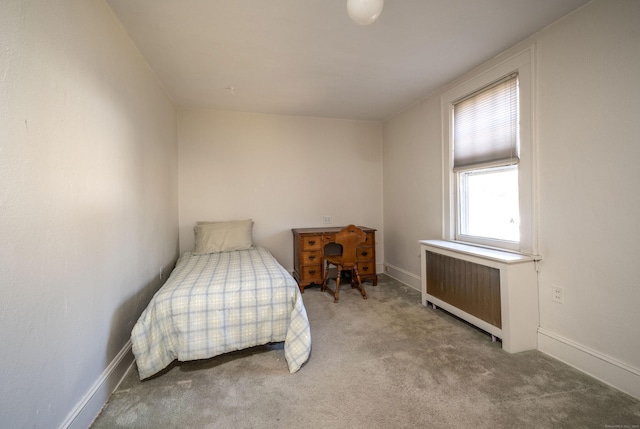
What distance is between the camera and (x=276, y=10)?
66.8 inches

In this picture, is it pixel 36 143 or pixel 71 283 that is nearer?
pixel 36 143

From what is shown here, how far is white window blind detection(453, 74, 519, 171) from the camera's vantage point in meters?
2.19

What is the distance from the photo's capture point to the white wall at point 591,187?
59.7 inches

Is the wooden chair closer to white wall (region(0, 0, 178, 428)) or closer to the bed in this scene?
the bed

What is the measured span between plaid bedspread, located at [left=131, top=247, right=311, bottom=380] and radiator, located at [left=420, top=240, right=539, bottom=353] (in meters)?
1.45

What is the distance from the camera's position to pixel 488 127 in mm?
2414

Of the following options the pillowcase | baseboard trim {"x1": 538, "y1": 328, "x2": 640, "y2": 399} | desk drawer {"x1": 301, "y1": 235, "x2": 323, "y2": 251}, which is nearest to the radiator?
baseboard trim {"x1": 538, "y1": 328, "x2": 640, "y2": 399}

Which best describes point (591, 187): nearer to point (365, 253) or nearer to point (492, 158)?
point (492, 158)

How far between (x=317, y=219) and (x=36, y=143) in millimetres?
3087

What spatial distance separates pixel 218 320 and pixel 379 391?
1.09 metres

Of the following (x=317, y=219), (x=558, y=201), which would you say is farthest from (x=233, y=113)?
(x=558, y=201)

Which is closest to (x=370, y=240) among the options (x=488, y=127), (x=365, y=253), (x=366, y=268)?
(x=365, y=253)

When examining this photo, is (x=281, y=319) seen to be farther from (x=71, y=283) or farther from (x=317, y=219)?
(x=317, y=219)

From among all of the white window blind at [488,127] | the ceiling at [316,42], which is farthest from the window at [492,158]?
the ceiling at [316,42]
